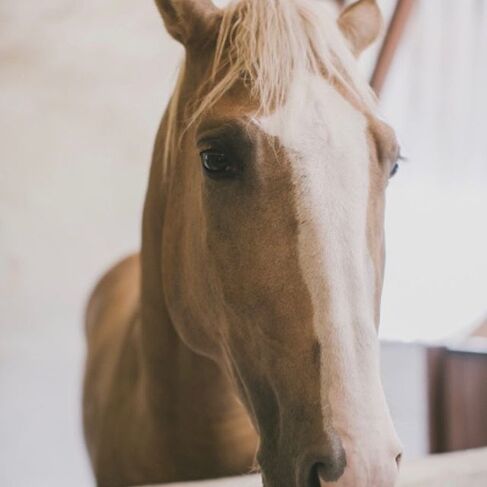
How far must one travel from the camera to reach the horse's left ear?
794 millimetres

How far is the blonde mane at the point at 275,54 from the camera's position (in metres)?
0.58

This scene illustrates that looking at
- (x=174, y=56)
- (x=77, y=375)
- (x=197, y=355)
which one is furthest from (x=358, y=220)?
(x=77, y=375)

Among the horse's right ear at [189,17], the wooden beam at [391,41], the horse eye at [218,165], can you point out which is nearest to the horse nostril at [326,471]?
the horse eye at [218,165]

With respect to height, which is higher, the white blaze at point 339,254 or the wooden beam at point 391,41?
the wooden beam at point 391,41

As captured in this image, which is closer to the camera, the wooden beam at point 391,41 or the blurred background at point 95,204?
the blurred background at point 95,204

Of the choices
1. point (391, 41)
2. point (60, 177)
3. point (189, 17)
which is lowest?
point (60, 177)

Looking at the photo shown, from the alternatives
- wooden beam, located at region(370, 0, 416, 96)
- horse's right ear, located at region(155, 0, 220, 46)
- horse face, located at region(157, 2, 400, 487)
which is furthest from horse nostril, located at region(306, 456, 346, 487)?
wooden beam, located at region(370, 0, 416, 96)

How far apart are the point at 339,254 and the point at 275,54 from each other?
0.22 meters

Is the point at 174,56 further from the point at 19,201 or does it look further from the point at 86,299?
the point at 86,299

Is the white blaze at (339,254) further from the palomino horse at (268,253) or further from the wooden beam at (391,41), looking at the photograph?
the wooden beam at (391,41)

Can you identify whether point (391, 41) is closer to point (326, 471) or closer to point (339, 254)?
point (339, 254)

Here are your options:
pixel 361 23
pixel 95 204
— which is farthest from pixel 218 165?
pixel 95 204

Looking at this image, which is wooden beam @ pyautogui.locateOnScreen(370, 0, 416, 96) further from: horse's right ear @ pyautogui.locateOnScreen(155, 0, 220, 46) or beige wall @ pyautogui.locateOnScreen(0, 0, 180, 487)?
horse's right ear @ pyautogui.locateOnScreen(155, 0, 220, 46)

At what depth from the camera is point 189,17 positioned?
2.28 ft
